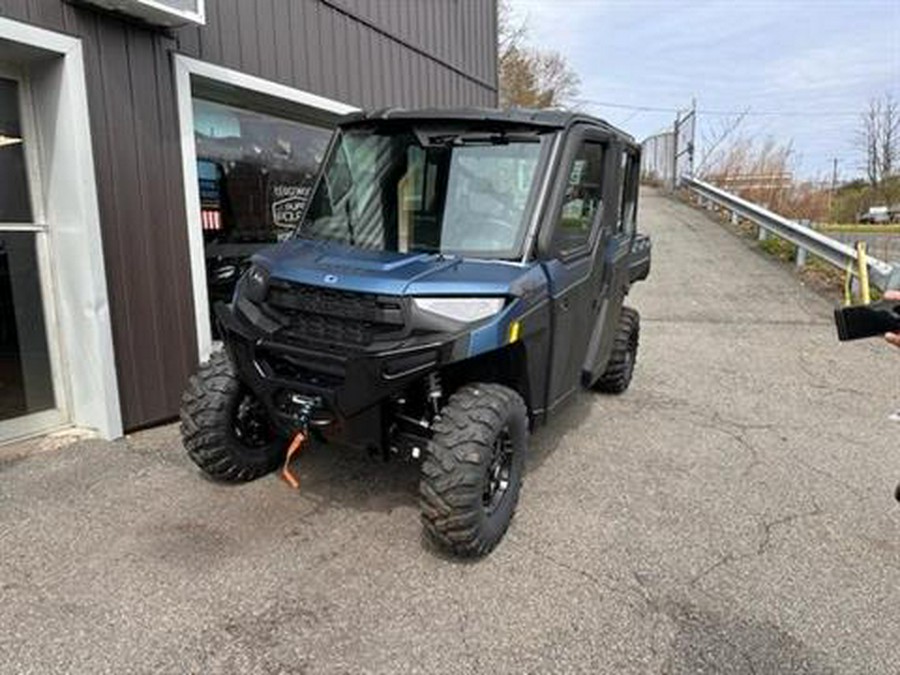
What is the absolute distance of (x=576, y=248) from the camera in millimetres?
4078

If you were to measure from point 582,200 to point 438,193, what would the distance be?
0.90 metres

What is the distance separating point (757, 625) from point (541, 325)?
5.50ft

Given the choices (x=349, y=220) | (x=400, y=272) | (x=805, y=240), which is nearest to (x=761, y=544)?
(x=400, y=272)

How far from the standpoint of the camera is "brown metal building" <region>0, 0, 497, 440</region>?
14.9ft

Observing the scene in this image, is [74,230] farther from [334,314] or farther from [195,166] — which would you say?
[334,314]

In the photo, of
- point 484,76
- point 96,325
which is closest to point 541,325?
point 96,325

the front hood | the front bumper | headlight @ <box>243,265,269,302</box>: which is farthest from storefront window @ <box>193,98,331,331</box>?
the front bumper

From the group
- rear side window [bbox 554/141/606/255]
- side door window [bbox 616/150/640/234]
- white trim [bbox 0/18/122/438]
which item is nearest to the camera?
rear side window [bbox 554/141/606/255]

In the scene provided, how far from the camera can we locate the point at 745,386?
6441 mm

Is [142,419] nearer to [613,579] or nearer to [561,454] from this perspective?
[561,454]

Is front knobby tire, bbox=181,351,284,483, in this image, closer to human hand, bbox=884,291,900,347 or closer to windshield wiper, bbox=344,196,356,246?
windshield wiper, bbox=344,196,356,246

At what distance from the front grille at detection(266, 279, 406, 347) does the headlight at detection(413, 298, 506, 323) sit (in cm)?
13

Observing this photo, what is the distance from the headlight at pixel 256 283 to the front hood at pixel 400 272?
5cm

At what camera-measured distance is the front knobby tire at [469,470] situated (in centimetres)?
315
